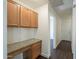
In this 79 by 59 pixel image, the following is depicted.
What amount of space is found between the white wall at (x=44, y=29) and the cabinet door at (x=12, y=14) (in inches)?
74.5

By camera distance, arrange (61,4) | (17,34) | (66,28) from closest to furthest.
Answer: (17,34), (61,4), (66,28)

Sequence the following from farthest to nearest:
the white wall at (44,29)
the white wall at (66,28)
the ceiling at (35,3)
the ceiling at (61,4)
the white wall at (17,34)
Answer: the white wall at (66,28) < the ceiling at (61,4) < the white wall at (44,29) < the ceiling at (35,3) < the white wall at (17,34)

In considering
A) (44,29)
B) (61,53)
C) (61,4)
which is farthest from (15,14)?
(61,53)

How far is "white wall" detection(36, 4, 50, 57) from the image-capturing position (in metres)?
4.30

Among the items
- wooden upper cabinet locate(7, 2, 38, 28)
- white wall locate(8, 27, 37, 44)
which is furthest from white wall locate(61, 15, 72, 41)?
wooden upper cabinet locate(7, 2, 38, 28)

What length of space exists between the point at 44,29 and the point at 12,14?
7.22ft

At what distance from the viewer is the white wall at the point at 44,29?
14.1 ft

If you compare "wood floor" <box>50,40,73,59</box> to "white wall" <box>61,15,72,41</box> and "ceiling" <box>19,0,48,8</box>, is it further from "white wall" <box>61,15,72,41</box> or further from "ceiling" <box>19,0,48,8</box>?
"white wall" <box>61,15,72,41</box>

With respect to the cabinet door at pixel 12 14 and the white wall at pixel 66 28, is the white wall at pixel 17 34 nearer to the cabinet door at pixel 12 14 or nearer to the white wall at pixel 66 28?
the cabinet door at pixel 12 14

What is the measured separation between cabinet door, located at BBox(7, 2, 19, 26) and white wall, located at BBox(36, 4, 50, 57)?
189cm

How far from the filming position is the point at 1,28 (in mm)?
1582

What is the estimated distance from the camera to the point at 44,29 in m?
4.38

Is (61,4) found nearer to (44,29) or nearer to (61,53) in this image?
(44,29)

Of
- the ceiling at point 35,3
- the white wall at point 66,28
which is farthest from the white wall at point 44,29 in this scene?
the white wall at point 66,28
